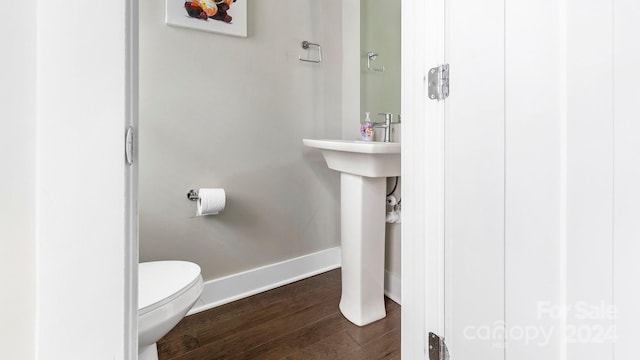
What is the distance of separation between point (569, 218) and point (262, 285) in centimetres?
166

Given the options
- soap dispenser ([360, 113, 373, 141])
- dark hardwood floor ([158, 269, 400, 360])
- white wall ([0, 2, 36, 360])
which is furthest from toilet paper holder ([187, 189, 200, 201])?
white wall ([0, 2, 36, 360])

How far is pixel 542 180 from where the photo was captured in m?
0.66

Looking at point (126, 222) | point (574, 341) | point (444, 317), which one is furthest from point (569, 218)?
point (126, 222)

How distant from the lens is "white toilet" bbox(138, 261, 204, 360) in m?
0.95

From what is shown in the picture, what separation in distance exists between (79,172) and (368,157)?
123 cm

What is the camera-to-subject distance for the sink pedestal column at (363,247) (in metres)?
1.58

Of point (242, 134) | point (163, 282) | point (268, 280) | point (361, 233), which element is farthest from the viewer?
point (268, 280)

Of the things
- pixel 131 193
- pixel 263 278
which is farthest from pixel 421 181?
pixel 263 278

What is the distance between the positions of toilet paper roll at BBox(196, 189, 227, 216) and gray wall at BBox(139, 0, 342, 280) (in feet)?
0.37

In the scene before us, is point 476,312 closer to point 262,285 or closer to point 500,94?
point 500,94

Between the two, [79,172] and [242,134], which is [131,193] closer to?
[79,172]

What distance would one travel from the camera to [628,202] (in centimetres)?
53

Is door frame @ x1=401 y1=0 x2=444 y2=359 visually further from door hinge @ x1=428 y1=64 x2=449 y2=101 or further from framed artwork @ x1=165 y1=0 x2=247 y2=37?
framed artwork @ x1=165 y1=0 x2=247 y2=37

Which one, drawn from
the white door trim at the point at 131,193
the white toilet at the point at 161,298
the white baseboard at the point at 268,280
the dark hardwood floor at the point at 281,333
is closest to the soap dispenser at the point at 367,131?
the white baseboard at the point at 268,280
